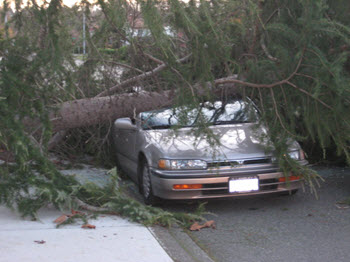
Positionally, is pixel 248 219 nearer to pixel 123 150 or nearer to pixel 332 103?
pixel 332 103


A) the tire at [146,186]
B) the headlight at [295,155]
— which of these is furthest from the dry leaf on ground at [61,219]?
the headlight at [295,155]

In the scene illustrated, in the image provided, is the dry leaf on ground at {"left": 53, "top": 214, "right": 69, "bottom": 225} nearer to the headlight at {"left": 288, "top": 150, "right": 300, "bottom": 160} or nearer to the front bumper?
the front bumper

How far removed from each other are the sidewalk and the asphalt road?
2.41 ft

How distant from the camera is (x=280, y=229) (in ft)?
18.9

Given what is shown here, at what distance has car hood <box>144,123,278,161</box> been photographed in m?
6.20

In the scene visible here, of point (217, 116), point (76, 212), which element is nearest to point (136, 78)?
point (217, 116)

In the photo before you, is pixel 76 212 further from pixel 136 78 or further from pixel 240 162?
pixel 240 162

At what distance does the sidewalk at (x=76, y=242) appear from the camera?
14.5 ft

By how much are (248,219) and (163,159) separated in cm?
132

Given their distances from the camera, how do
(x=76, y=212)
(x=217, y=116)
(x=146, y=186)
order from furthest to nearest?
(x=217, y=116) < (x=146, y=186) < (x=76, y=212)

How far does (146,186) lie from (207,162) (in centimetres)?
106

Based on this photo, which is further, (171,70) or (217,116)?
(217,116)

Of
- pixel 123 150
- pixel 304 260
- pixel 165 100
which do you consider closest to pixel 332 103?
pixel 304 260

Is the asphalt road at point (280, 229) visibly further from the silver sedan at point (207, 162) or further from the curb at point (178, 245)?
the silver sedan at point (207, 162)
